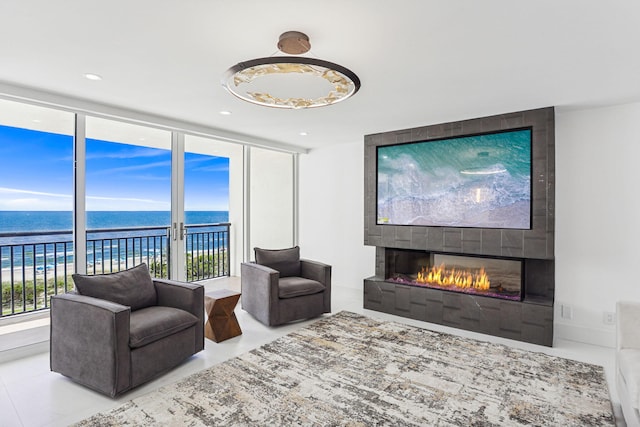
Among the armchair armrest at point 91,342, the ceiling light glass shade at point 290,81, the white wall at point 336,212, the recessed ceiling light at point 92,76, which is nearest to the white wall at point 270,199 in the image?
the white wall at point 336,212

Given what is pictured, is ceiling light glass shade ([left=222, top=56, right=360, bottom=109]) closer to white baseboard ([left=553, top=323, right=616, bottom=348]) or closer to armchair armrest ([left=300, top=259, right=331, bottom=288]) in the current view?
armchair armrest ([left=300, top=259, right=331, bottom=288])

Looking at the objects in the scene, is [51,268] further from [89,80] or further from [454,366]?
[454,366]

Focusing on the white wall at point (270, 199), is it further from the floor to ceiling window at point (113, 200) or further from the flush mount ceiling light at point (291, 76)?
the flush mount ceiling light at point (291, 76)

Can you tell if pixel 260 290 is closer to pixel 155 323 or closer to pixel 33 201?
pixel 155 323

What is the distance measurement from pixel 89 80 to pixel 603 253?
493 centimetres

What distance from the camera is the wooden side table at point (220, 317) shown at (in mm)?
3576

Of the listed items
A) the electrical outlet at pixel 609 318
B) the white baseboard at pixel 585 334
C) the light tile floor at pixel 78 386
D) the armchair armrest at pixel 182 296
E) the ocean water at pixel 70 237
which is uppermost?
the ocean water at pixel 70 237

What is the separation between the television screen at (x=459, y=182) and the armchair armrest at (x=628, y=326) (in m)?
1.35

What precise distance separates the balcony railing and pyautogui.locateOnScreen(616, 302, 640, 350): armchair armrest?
4275 millimetres

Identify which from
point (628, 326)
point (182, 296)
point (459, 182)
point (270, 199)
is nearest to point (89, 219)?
point (182, 296)

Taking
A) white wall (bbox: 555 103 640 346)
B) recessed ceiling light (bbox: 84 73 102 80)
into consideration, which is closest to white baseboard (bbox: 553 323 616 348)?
white wall (bbox: 555 103 640 346)

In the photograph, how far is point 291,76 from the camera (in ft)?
9.11

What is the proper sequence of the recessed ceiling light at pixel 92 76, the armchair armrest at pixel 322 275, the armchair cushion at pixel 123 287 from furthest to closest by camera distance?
the armchair armrest at pixel 322 275, the armchair cushion at pixel 123 287, the recessed ceiling light at pixel 92 76

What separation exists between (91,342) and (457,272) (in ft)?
12.3
